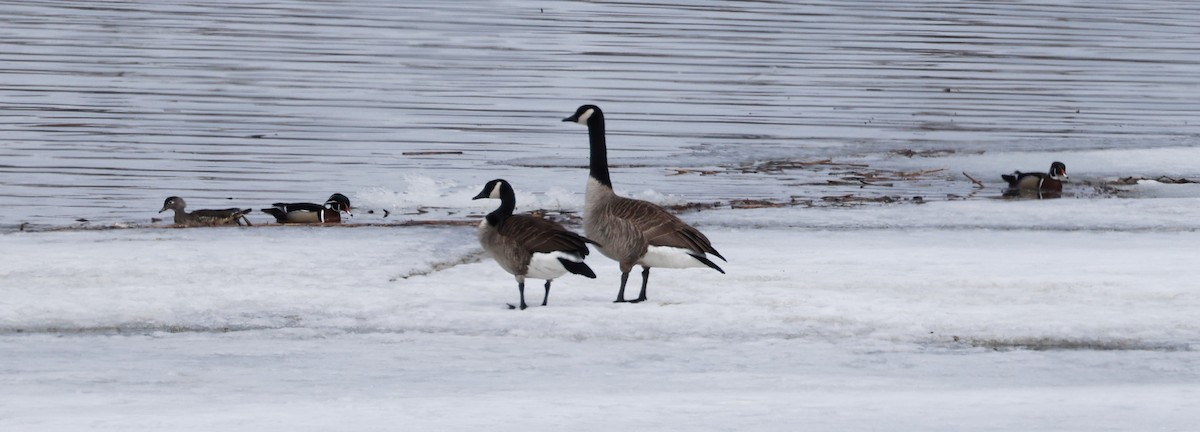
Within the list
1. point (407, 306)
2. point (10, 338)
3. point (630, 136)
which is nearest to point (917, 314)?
point (407, 306)

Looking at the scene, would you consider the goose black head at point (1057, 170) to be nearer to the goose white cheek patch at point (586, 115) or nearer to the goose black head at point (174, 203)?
the goose white cheek patch at point (586, 115)

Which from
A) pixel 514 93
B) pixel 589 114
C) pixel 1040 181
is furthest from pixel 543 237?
pixel 514 93

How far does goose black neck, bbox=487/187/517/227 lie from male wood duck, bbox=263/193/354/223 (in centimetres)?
322

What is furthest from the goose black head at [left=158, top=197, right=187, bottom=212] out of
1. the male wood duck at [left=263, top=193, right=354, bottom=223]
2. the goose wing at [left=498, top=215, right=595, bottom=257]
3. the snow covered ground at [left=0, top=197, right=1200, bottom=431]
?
the goose wing at [left=498, top=215, right=595, bottom=257]

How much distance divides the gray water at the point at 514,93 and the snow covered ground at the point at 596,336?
132 inches

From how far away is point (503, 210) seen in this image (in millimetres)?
8117

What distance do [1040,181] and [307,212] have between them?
211 inches

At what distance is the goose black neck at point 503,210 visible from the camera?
7993 mm

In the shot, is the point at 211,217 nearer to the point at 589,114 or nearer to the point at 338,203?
the point at 338,203

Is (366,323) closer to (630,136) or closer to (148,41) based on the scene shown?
(630,136)

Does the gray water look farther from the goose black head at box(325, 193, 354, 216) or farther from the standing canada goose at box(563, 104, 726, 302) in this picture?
the standing canada goose at box(563, 104, 726, 302)

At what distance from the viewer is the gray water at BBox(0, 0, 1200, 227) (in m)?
14.5

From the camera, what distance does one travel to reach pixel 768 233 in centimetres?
1028

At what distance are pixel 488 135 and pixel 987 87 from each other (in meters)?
8.32
